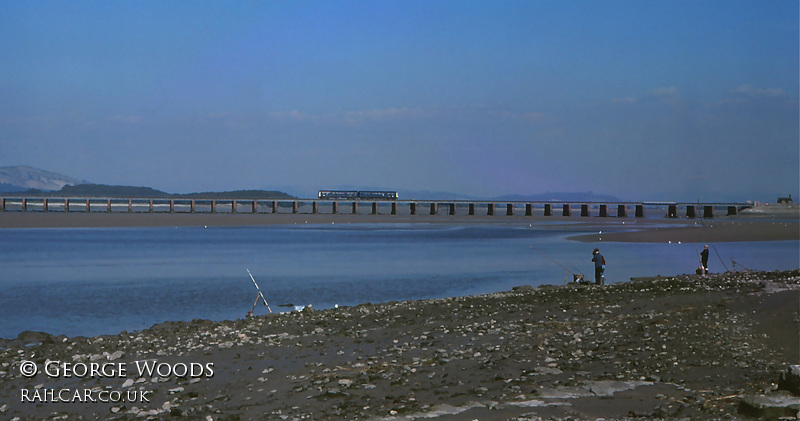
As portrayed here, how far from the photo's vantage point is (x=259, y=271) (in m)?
31.2

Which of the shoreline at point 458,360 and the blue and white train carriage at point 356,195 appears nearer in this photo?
the shoreline at point 458,360

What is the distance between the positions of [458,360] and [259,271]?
2143cm

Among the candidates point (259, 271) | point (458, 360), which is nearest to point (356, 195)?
point (259, 271)

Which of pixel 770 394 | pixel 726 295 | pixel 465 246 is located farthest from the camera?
pixel 465 246

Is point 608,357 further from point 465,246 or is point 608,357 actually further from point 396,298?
point 465,246

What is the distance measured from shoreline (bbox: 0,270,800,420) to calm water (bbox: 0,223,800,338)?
4639 mm

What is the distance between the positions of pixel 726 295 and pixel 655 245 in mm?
33112

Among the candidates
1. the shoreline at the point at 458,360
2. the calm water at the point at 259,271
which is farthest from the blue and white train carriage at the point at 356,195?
the shoreline at the point at 458,360

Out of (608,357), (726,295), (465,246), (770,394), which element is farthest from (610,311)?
(465,246)

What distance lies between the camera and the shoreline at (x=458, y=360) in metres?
8.34

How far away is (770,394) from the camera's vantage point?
24.3 ft

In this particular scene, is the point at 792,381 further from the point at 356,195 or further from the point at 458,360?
the point at 356,195

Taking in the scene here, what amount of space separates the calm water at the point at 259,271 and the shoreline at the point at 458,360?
15.2 ft

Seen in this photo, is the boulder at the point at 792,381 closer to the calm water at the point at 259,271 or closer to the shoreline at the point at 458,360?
the shoreline at the point at 458,360
